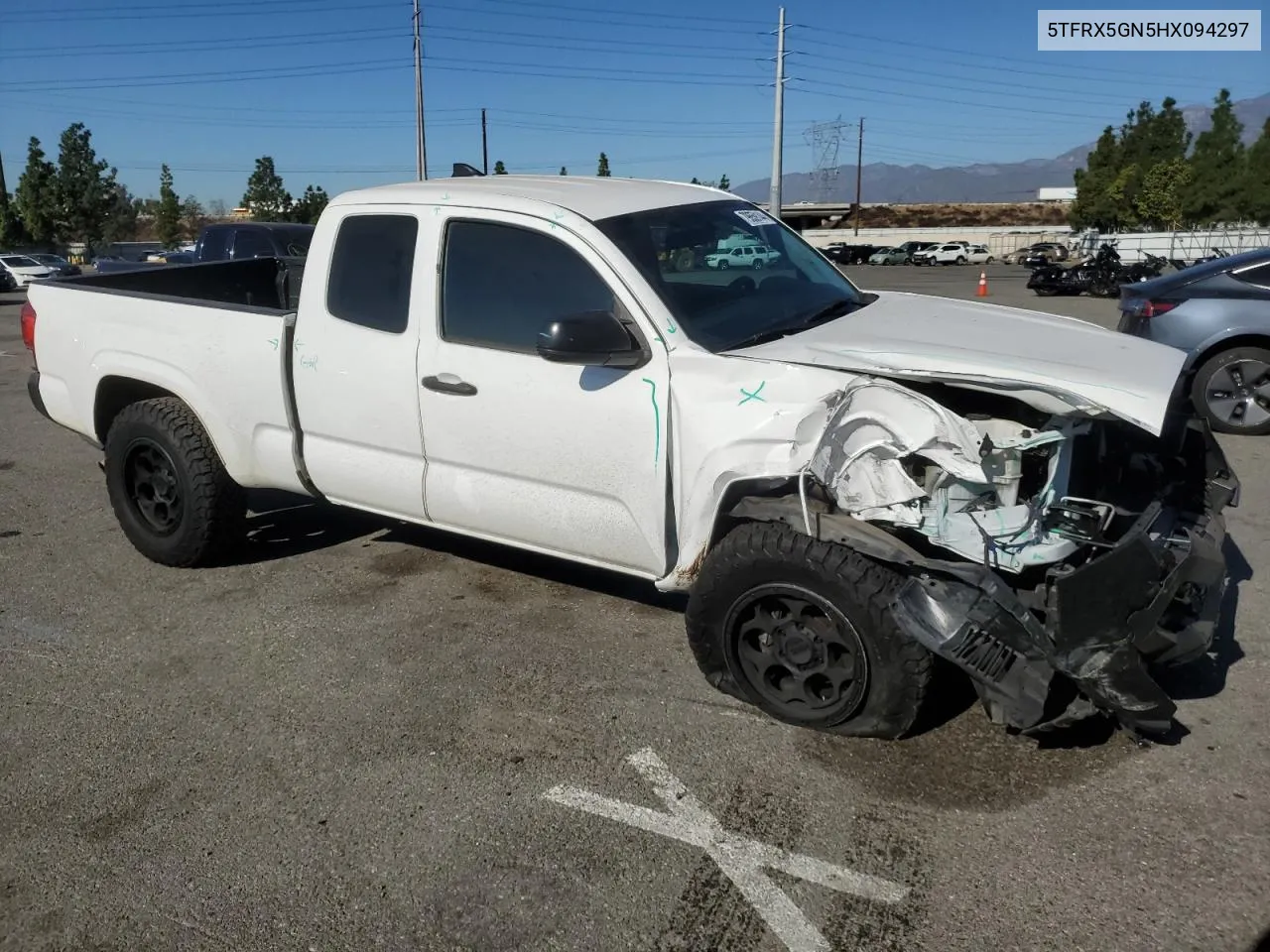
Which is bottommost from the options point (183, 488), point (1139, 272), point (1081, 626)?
point (183, 488)

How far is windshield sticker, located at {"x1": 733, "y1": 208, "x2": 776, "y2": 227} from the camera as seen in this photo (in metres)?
4.86

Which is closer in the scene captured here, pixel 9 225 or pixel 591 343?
pixel 591 343

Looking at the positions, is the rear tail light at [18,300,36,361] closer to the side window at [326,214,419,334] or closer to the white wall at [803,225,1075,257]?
the side window at [326,214,419,334]

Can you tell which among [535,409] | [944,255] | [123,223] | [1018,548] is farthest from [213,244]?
[123,223]

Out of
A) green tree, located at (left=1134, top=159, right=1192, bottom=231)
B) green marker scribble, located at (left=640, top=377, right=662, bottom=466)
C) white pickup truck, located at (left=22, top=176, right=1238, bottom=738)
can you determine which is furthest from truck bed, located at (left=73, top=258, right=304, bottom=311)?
green tree, located at (left=1134, top=159, right=1192, bottom=231)

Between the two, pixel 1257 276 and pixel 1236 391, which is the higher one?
pixel 1257 276

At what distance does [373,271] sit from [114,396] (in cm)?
203

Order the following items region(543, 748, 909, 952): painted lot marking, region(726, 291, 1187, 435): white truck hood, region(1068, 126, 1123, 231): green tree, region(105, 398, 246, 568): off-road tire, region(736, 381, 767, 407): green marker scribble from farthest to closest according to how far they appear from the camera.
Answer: region(1068, 126, 1123, 231): green tree → region(105, 398, 246, 568): off-road tire → region(736, 381, 767, 407): green marker scribble → region(726, 291, 1187, 435): white truck hood → region(543, 748, 909, 952): painted lot marking

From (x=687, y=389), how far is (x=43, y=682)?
2911 millimetres

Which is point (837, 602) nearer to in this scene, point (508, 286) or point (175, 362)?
point (508, 286)

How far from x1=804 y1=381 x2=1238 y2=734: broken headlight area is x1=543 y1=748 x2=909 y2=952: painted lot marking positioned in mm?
739

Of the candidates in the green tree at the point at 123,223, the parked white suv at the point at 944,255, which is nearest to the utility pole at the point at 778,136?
the parked white suv at the point at 944,255

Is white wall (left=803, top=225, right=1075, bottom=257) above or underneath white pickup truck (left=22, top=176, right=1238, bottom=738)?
above

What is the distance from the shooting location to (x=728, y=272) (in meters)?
4.49
